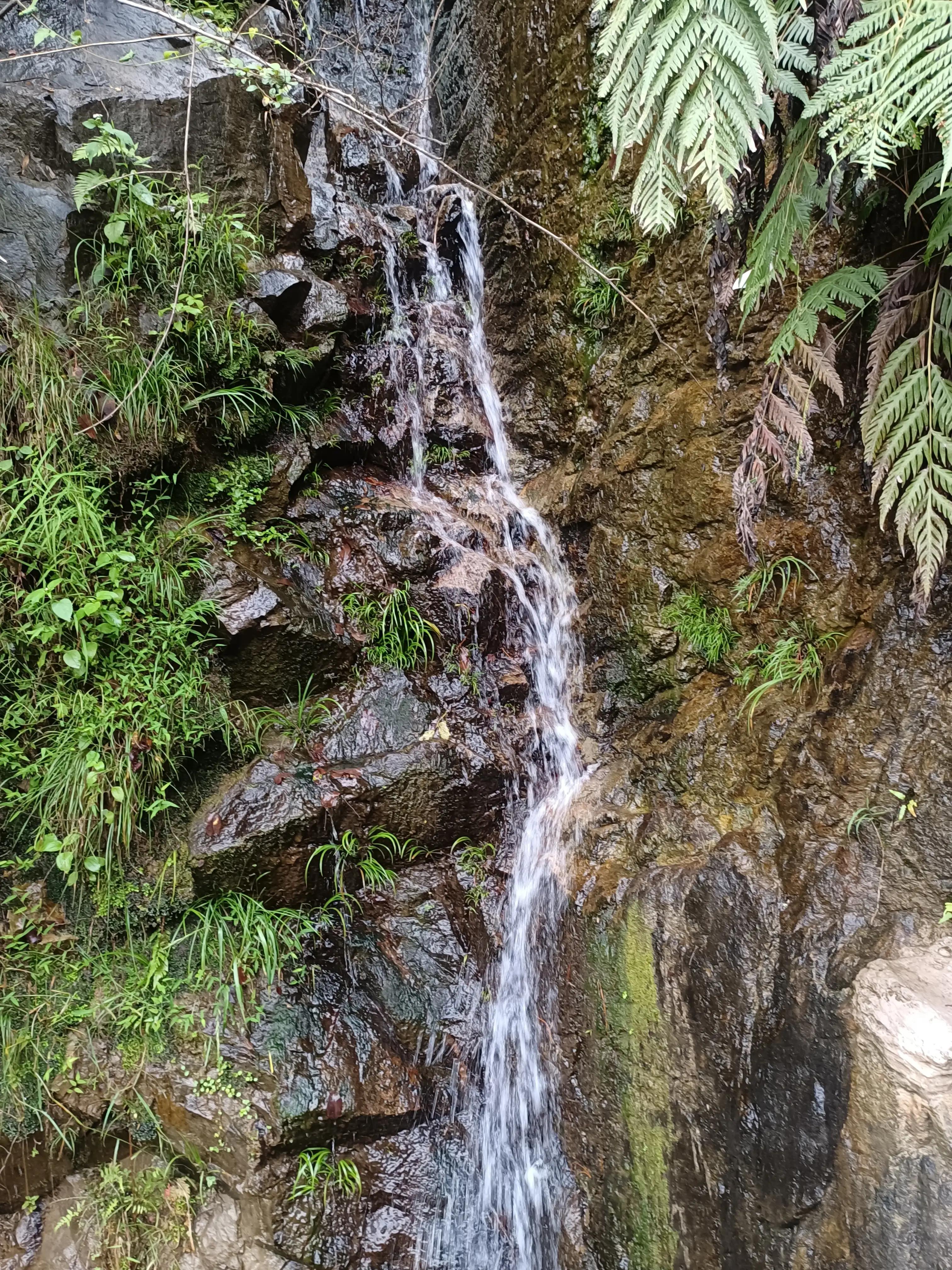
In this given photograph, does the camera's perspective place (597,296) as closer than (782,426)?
No

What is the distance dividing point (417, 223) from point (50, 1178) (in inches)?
240

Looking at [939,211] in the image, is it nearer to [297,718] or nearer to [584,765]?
[584,765]

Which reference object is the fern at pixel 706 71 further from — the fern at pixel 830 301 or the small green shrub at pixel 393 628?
the small green shrub at pixel 393 628

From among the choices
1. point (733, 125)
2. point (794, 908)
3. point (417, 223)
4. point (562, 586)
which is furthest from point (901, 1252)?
point (417, 223)

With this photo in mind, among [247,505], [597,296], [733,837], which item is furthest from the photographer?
[597,296]

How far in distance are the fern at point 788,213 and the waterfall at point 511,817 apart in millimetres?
1920

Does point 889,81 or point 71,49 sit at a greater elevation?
point 71,49

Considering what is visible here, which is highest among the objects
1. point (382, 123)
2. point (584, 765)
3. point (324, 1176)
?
point (382, 123)

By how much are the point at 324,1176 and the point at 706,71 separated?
418 cm

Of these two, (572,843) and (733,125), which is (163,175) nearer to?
(733,125)

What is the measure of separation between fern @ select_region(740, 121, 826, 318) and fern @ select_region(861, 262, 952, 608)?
1.21ft

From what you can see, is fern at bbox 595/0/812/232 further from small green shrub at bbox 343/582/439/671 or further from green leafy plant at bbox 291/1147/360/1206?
green leafy plant at bbox 291/1147/360/1206

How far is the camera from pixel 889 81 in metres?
1.73

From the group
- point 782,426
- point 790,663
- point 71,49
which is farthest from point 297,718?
point 71,49
